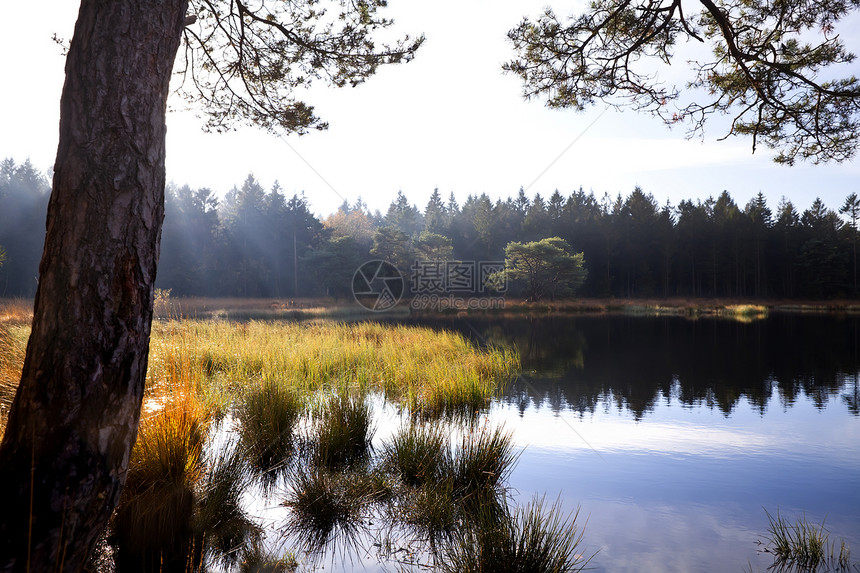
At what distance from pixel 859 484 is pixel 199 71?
6.92 m

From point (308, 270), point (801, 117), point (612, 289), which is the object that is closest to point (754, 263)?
point (612, 289)

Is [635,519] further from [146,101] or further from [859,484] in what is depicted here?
[146,101]

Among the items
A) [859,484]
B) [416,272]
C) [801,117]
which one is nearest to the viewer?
[859,484]

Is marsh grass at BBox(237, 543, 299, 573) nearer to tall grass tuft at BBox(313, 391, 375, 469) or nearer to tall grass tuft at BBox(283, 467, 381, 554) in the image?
tall grass tuft at BBox(283, 467, 381, 554)

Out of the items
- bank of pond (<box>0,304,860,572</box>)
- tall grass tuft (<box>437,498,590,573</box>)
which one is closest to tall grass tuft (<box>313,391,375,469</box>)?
bank of pond (<box>0,304,860,572</box>)

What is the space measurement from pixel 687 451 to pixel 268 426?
394 cm

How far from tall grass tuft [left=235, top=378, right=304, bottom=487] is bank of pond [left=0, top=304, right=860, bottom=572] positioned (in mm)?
16

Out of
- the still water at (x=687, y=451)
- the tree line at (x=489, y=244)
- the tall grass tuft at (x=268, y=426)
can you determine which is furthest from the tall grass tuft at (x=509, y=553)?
the tree line at (x=489, y=244)

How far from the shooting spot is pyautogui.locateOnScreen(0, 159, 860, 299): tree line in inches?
1380

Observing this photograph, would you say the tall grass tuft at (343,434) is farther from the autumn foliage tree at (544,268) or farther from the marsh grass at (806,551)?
the autumn foliage tree at (544,268)

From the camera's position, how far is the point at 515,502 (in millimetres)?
3262

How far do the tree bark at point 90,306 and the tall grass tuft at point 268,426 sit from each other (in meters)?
1.73

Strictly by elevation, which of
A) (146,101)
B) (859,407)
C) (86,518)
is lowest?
(859,407)

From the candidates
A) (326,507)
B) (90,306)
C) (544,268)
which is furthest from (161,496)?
(544,268)
